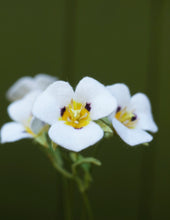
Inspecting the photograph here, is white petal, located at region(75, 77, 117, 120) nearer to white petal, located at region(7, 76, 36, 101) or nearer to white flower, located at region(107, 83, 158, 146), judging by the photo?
white flower, located at region(107, 83, 158, 146)

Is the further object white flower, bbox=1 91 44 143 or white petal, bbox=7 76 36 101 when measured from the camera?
white petal, bbox=7 76 36 101

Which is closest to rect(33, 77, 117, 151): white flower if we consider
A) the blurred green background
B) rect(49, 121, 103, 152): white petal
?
rect(49, 121, 103, 152): white petal

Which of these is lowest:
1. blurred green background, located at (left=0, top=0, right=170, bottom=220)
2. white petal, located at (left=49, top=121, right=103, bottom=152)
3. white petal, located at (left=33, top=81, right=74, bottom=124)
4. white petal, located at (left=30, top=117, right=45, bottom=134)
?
blurred green background, located at (left=0, top=0, right=170, bottom=220)

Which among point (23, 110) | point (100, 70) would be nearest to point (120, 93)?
point (23, 110)

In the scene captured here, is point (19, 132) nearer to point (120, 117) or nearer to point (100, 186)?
point (120, 117)

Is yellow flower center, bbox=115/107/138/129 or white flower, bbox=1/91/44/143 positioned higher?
yellow flower center, bbox=115/107/138/129

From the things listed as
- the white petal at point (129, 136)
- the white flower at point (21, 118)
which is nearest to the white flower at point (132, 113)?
the white petal at point (129, 136)

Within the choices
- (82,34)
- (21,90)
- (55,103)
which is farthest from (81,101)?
(82,34)

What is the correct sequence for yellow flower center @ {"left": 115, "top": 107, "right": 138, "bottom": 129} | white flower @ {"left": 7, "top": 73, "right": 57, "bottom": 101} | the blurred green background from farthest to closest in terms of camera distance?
the blurred green background, white flower @ {"left": 7, "top": 73, "right": 57, "bottom": 101}, yellow flower center @ {"left": 115, "top": 107, "right": 138, "bottom": 129}
